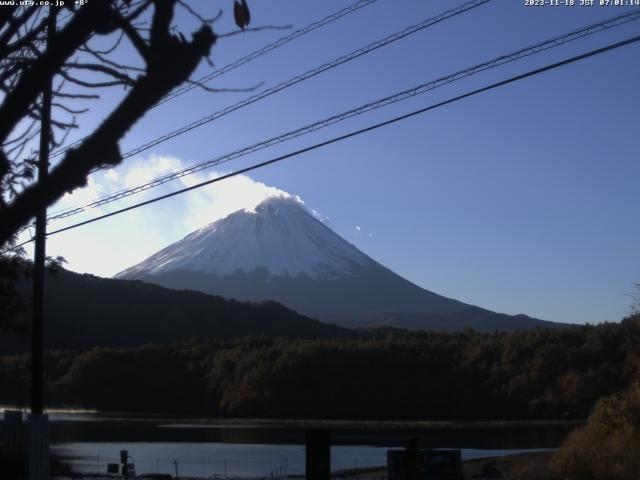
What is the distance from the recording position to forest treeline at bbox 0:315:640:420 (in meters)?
62.7

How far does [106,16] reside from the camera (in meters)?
4.40

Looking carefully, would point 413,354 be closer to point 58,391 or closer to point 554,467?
point 58,391

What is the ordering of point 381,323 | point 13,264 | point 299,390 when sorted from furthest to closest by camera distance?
point 381,323, point 299,390, point 13,264

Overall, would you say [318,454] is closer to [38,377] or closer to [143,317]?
[38,377]

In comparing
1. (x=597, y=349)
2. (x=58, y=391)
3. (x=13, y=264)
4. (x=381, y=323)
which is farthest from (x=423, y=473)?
(x=381, y=323)

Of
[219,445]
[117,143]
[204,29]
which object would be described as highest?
[204,29]

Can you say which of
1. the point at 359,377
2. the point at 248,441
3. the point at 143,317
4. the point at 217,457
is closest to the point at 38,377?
the point at 217,457

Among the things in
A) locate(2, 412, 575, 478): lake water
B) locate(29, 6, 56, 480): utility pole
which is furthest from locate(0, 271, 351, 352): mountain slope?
locate(29, 6, 56, 480): utility pole

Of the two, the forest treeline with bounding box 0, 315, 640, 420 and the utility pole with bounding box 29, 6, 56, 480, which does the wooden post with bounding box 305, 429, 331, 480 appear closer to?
the utility pole with bounding box 29, 6, 56, 480

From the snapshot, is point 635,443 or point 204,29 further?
point 635,443

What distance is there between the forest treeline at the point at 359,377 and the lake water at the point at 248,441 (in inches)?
143

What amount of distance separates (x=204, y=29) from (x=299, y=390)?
67.3m

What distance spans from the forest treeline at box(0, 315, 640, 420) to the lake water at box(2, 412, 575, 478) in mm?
3631

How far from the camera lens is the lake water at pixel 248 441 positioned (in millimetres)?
34125
